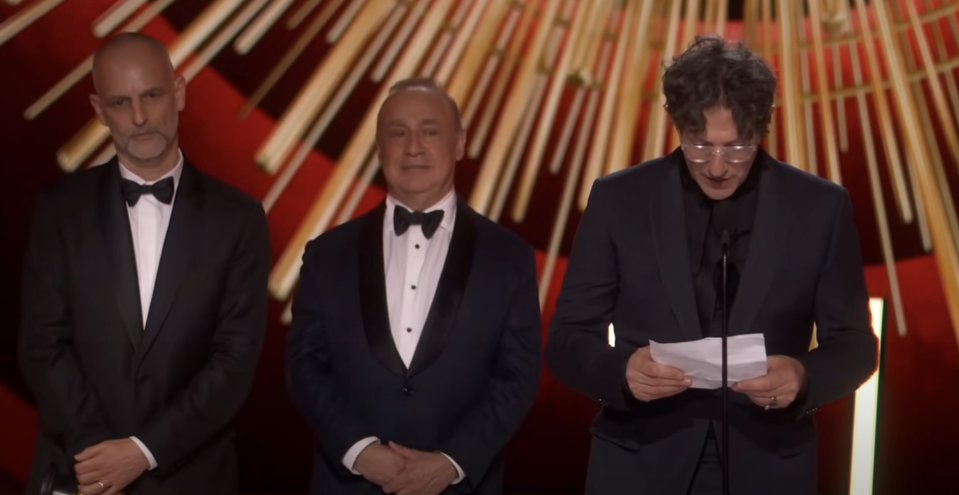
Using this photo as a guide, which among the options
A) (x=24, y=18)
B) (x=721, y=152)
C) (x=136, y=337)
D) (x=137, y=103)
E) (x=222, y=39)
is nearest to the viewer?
(x=721, y=152)

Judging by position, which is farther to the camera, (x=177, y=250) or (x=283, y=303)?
(x=283, y=303)

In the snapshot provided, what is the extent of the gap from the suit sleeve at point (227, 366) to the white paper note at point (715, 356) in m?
1.04

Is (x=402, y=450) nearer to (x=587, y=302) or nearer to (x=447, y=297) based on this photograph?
(x=447, y=297)

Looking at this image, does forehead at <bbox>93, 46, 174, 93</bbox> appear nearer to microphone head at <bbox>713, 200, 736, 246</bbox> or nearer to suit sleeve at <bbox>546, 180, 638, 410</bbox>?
suit sleeve at <bbox>546, 180, 638, 410</bbox>

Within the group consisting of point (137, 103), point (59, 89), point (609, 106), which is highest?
point (609, 106)

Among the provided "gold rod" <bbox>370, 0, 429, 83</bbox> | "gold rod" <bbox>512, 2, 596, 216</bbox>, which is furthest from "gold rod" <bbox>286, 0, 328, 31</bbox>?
"gold rod" <bbox>512, 2, 596, 216</bbox>

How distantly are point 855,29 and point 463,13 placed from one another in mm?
1330

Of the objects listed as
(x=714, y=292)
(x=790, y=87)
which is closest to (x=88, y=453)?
(x=714, y=292)

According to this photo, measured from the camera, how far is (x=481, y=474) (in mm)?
2637

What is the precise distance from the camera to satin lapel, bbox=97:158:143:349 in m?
2.67

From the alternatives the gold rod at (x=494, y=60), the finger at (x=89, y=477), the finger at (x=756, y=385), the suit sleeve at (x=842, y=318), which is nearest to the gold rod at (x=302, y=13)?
the gold rod at (x=494, y=60)

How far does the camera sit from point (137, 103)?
9.09 ft

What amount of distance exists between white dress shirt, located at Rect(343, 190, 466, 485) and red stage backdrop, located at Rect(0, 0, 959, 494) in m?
1.23

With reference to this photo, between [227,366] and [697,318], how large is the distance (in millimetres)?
1093
